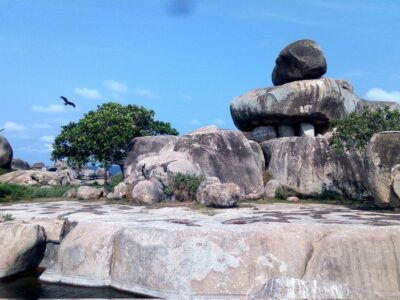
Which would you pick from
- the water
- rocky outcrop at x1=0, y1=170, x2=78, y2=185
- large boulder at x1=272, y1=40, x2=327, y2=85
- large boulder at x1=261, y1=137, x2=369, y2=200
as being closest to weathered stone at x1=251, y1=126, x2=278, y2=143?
large boulder at x1=272, y1=40, x2=327, y2=85

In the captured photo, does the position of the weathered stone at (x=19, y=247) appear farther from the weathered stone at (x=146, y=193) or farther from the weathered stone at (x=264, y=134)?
the weathered stone at (x=264, y=134)

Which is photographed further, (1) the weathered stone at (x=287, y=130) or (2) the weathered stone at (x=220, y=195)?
(1) the weathered stone at (x=287, y=130)

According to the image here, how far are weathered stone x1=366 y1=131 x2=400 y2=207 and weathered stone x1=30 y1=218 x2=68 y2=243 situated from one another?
9.98 m

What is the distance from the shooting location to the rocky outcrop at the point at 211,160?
739 inches

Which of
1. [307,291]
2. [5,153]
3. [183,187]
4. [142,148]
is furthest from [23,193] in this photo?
[307,291]

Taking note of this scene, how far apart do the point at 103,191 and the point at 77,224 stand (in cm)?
A: 799

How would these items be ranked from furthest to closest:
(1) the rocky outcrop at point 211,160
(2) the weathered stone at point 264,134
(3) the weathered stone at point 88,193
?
(2) the weathered stone at point 264,134 < (3) the weathered stone at point 88,193 < (1) the rocky outcrop at point 211,160

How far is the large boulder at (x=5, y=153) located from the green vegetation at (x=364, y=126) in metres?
26.4

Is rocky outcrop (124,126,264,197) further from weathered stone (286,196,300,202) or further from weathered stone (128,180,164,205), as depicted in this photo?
weathered stone (286,196,300,202)

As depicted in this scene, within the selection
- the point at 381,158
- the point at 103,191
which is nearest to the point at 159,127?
the point at 103,191

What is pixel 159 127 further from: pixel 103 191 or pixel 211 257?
pixel 211 257

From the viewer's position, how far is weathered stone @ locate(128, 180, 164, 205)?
16906 mm

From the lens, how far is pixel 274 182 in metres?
20.4

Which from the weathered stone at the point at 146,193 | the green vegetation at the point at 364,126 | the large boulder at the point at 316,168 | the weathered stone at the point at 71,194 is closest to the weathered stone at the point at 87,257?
the weathered stone at the point at 146,193
